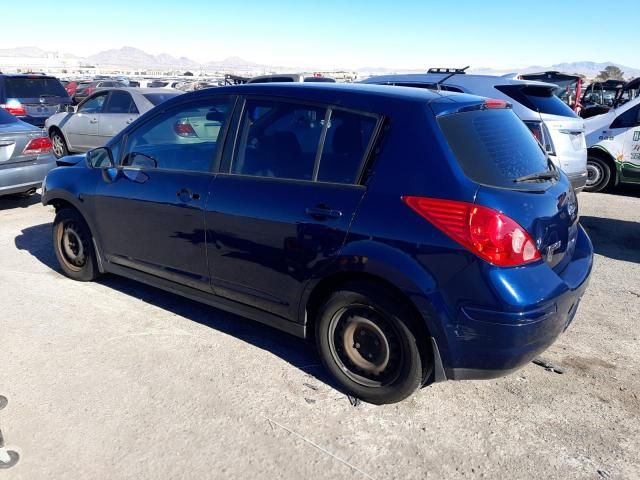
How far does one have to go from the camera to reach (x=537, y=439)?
288cm

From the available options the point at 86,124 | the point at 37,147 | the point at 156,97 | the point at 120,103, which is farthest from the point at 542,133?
the point at 86,124

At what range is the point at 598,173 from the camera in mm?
9453

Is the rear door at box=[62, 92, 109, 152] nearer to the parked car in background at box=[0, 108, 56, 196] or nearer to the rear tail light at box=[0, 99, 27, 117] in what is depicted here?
the rear tail light at box=[0, 99, 27, 117]

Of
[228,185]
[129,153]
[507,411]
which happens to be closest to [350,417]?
[507,411]

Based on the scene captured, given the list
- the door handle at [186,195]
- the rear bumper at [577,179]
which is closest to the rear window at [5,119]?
the door handle at [186,195]

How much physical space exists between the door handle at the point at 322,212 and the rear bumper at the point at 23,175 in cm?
572

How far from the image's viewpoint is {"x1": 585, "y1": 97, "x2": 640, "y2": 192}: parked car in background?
Result: 29.6 ft

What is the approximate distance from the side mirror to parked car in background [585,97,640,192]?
8.15m

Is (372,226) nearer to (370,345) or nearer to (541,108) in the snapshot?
(370,345)

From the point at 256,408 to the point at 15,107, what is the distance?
12.2 m

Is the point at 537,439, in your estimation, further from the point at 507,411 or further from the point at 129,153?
the point at 129,153

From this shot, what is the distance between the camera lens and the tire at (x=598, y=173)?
9.38m

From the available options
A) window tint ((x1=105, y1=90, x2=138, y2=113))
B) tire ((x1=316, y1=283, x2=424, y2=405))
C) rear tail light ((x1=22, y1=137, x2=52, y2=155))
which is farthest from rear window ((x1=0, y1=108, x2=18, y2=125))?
tire ((x1=316, y1=283, x2=424, y2=405))

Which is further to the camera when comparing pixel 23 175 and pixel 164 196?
pixel 23 175
